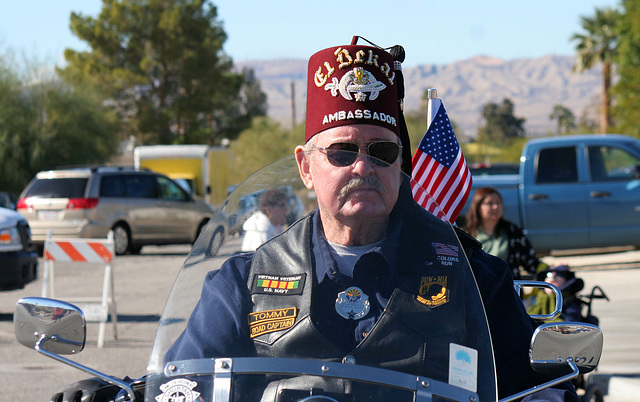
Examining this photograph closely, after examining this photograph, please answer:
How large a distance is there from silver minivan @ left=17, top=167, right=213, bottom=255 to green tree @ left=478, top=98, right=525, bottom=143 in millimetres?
102969

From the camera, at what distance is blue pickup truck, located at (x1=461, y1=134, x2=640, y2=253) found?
14211 millimetres

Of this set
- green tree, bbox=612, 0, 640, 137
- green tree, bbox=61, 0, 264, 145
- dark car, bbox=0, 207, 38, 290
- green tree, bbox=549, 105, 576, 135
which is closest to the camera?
dark car, bbox=0, 207, 38, 290

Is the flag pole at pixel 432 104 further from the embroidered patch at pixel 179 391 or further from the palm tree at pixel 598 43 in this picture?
the palm tree at pixel 598 43

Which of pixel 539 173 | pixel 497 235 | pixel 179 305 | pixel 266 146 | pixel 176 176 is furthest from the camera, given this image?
pixel 266 146

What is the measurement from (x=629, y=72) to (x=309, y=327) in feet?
108

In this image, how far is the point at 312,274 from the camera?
7.00ft

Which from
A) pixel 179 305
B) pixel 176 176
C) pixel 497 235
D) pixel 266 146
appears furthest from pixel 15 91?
pixel 179 305

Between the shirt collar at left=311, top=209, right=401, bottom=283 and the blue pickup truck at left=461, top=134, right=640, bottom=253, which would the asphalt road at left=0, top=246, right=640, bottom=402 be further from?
the shirt collar at left=311, top=209, right=401, bottom=283

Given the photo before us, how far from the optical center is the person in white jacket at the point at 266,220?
90.2 inches

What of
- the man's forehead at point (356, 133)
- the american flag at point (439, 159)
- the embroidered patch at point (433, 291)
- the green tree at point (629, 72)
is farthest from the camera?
the green tree at point (629, 72)

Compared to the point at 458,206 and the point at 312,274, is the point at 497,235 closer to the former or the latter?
the point at 458,206

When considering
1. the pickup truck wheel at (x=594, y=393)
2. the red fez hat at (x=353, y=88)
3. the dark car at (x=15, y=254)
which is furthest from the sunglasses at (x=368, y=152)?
the dark car at (x=15, y=254)

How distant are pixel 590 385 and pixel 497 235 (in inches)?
93.3

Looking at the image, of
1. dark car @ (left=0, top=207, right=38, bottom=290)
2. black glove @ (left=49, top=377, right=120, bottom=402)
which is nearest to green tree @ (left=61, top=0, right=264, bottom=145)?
dark car @ (left=0, top=207, right=38, bottom=290)
